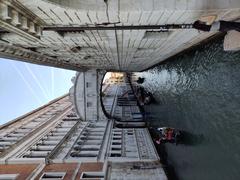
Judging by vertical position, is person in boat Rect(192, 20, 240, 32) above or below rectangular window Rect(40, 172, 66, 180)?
above

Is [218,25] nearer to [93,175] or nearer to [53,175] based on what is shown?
[93,175]

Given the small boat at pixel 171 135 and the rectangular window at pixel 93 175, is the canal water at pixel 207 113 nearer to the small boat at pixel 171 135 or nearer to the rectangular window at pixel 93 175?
the small boat at pixel 171 135

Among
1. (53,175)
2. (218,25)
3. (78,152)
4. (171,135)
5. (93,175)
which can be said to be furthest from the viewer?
(78,152)

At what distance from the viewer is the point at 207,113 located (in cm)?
1664

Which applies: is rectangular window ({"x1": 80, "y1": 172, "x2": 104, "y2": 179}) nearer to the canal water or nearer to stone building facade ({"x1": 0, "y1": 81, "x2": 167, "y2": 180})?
stone building facade ({"x1": 0, "y1": 81, "x2": 167, "y2": 180})

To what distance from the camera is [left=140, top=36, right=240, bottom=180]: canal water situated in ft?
44.9

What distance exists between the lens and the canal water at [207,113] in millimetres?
13688

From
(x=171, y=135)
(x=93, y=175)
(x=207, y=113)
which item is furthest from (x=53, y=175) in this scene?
(x=207, y=113)

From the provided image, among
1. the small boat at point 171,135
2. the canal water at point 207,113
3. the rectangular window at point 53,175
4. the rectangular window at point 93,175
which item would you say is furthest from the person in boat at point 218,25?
the rectangular window at point 53,175

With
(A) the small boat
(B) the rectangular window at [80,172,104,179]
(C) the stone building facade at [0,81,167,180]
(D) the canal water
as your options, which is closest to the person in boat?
(D) the canal water

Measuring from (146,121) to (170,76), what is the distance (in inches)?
410

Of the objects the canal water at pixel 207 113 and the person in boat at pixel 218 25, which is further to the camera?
the canal water at pixel 207 113

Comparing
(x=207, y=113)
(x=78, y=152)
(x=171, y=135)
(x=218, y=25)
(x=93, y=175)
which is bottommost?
(x=93, y=175)

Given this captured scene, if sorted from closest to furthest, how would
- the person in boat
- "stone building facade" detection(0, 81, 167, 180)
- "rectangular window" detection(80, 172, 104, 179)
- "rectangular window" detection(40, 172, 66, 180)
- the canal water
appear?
the person in boat → the canal water → "rectangular window" detection(40, 172, 66, 180) → "rectangular window" detection(80, 172, 104, 179) → "stone building facade" detection(0, 81, 167, 180)
